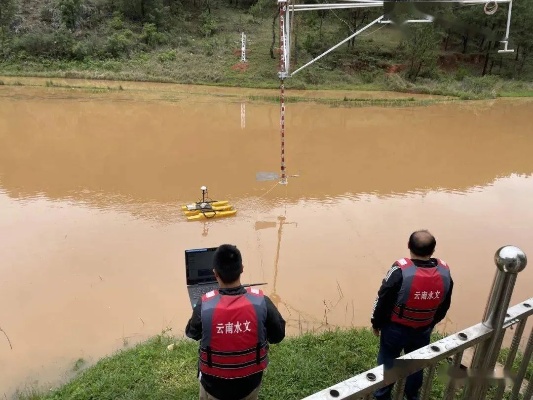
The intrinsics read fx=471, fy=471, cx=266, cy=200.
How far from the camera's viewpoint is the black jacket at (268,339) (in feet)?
7.86

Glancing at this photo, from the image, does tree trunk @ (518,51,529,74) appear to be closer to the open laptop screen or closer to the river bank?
the river bank

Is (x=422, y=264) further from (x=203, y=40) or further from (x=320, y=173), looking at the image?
(x=203, y=40)

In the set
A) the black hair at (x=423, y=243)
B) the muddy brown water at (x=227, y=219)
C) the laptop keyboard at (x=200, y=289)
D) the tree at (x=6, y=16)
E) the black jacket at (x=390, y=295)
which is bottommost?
the muddy brown water at (x=227, y=219)

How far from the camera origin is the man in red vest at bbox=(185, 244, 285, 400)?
2.32m

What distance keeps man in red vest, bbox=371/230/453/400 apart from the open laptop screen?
1595 mm

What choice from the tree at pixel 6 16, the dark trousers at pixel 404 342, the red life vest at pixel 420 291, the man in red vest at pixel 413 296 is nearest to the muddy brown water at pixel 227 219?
the dark trousers at pixel 404 342

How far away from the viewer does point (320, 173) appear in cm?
1008

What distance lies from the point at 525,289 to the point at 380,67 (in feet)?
73.3

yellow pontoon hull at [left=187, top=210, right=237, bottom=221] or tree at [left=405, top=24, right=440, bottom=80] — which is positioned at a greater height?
tree at [left=405, top=24, right=440, bottom=80]

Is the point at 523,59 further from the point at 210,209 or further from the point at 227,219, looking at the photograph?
the point at 210,209

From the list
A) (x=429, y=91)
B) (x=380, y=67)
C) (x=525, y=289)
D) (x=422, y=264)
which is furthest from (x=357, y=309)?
(x=380, y=67)

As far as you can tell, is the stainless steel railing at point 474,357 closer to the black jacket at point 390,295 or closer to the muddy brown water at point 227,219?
the black jacket at point 390,295

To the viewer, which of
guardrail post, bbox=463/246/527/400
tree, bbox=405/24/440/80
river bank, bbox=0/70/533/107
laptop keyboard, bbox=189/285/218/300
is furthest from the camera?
tree, bbox=405/24/440/80

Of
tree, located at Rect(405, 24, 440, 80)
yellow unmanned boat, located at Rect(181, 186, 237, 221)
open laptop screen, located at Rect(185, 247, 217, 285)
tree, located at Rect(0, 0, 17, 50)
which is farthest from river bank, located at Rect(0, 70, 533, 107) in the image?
open laptop screen, located at Rect(185, 247, 217, 285)
